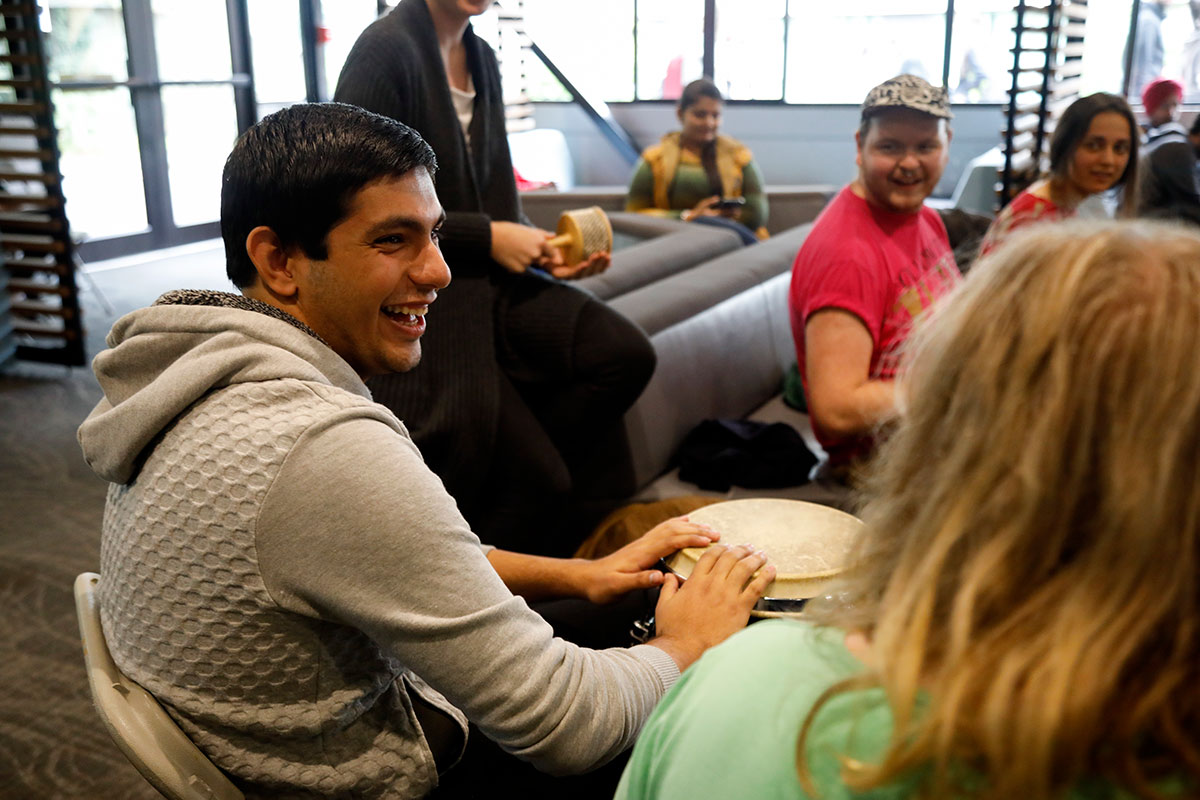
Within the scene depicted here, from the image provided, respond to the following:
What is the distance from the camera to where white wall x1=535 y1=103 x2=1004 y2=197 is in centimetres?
976

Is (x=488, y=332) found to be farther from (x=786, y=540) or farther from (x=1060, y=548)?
(x=1060, y=548)

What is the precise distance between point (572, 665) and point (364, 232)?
571 mm

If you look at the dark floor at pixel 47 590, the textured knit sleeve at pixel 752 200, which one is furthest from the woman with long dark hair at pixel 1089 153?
the dark floor at pixel 47 590

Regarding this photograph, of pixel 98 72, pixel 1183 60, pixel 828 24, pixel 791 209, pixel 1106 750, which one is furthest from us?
pixel 828 24

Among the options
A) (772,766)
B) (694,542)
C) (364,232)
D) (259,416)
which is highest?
(364,232)

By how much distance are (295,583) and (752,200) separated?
546 centimetres

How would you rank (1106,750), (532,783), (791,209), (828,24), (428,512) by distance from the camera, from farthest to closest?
(828,24)
(791,209)
(532,783)
(428,512)
(1106,750)

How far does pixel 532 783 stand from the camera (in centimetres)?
139

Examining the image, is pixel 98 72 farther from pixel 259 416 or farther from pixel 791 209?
pixel 259 416

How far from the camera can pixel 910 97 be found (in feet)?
8.02

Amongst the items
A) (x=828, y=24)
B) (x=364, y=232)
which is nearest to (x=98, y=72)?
(x=828, y=24)

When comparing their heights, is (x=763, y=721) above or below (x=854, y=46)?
below

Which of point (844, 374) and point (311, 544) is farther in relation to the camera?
point (844, 374)

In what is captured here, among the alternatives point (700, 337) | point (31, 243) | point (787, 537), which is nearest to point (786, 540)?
point (787, 537)
